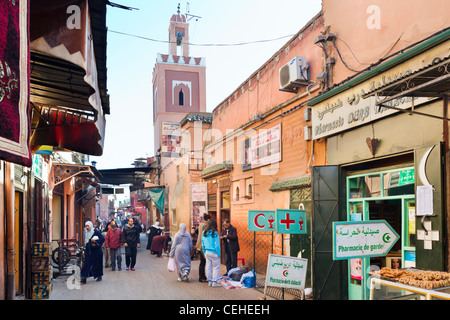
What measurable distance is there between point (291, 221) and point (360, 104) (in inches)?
109

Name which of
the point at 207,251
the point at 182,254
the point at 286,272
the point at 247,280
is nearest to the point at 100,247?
the point at 182,254

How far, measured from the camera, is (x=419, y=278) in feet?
15.4

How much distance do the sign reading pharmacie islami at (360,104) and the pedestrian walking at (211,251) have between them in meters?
3.78

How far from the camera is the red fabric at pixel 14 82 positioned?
3182 millimetres

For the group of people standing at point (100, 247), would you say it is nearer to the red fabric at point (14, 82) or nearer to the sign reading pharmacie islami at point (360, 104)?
the sign reading pharmacie islami at point (360, 104)

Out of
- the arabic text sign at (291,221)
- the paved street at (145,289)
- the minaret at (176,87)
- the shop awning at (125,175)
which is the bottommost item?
the paved street at (145,289)

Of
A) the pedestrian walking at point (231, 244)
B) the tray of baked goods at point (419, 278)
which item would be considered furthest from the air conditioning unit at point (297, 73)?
the tray of baked goods at point (419, 278)

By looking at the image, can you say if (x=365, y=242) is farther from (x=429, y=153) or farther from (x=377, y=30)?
(x=377, y=30)

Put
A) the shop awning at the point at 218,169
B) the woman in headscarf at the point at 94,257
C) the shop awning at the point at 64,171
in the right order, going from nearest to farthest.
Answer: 1. the woman in headscarf at the point at 94,257
2. the shop awning at the point at 218,169
3. the shop awning at the point at 64,171

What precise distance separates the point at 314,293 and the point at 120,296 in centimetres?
418

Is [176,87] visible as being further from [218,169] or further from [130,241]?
[130,241]

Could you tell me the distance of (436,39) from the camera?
5.57m

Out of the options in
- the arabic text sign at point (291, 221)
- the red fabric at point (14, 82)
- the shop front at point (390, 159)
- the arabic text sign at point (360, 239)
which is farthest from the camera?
the arabic text sign at point (291, 221)

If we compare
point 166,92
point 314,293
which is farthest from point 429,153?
point 166,92
